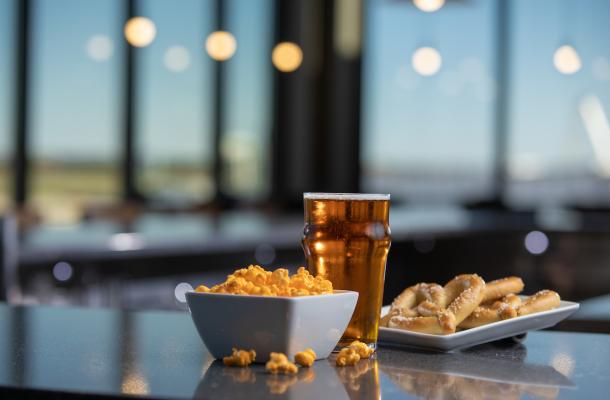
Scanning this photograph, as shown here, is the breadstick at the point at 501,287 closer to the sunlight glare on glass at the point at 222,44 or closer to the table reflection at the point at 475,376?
the table reflection at the point at 475,376

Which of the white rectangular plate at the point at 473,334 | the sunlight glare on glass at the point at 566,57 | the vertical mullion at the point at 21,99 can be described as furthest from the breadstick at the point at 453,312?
the vertical mullion at the point at 21,99

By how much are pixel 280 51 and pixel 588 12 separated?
2882 mm

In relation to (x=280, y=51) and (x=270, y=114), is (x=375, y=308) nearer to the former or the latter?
(x=280, y=51)

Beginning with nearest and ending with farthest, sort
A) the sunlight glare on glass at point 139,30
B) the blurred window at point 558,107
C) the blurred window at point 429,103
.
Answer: the sunlight glare on glass at point 139,30
the blurred window at point 558,107
the blurred window at point 429,103

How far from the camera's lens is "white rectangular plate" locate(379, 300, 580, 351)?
3.61ft

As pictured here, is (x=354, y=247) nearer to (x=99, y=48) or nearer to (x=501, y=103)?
(x=99, y=48)

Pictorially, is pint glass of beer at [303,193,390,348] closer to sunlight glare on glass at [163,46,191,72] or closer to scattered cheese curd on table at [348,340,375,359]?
scattered cheese curd on table at [348,340,375,359]

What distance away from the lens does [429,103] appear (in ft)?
29.3

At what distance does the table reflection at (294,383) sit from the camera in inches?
33.7

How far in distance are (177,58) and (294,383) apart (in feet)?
24.3

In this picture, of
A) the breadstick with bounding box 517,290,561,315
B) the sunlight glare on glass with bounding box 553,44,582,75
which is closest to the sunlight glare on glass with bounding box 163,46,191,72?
the sunlight glare on glass with bounding box 553,44,582,75

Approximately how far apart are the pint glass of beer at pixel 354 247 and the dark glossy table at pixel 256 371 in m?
0.05

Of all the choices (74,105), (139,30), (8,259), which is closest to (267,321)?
(8,259)

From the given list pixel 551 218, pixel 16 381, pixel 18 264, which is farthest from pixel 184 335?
pixel 551 218
